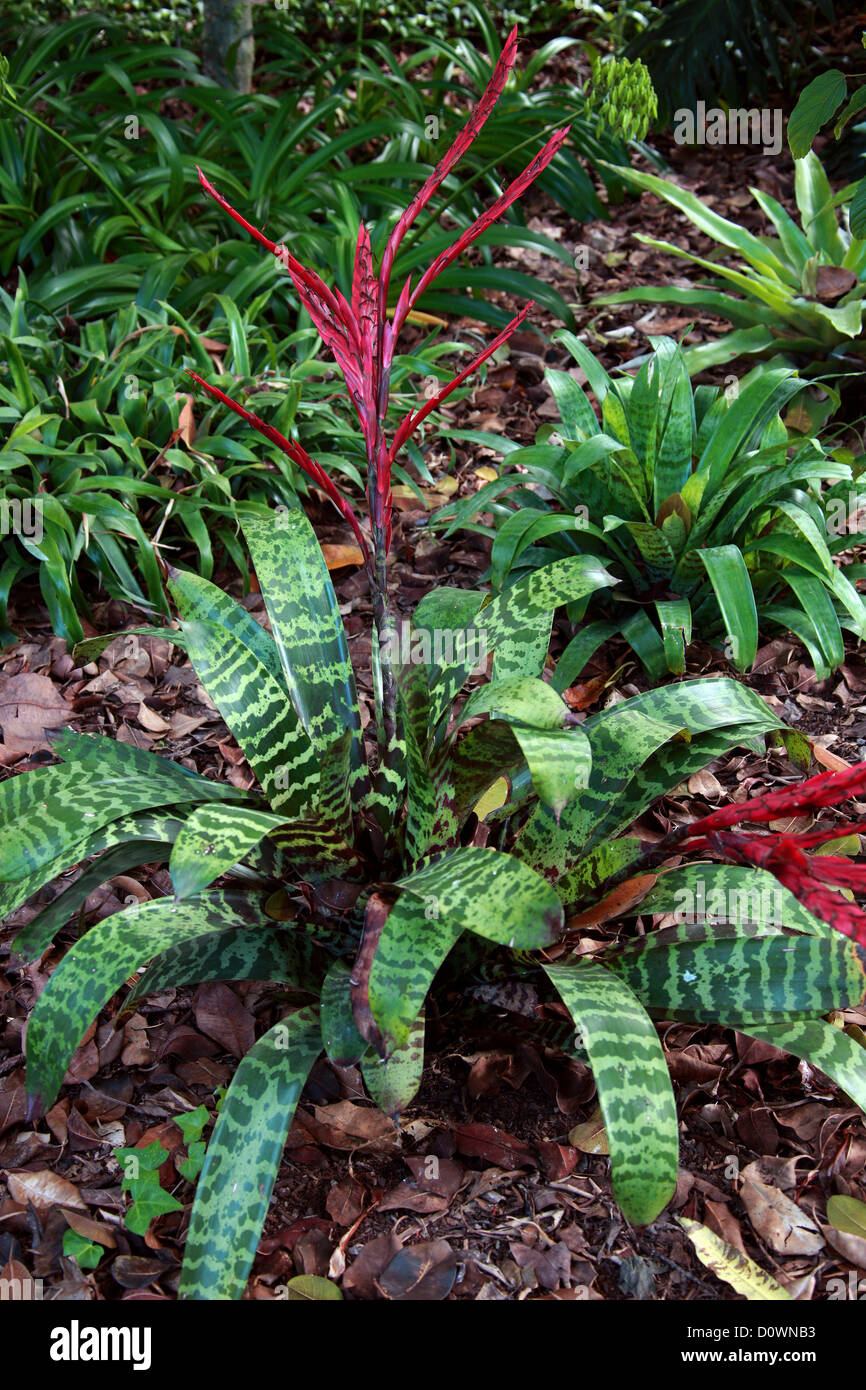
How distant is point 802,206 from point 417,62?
1.98 meters

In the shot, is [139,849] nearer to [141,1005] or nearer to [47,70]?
[141,1005]

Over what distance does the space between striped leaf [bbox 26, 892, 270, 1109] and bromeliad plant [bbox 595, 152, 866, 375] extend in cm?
238

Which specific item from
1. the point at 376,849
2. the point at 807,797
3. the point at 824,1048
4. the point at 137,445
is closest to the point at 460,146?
the point at 807,797

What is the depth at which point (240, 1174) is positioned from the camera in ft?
4.58

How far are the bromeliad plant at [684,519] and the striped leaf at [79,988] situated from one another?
3.92 ft

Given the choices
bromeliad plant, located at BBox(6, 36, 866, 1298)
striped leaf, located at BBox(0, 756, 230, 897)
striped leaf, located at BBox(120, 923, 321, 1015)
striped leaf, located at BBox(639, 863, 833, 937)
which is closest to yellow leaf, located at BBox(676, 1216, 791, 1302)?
bromeliad plant, located at BBox(6, 36, 866, 1298)

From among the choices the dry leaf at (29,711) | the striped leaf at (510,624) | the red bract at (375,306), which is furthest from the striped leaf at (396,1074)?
Answer: the dry leaf at (29,711)

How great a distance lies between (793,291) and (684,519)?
1186mm

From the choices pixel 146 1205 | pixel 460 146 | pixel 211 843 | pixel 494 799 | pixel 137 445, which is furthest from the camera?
pixel 137 445

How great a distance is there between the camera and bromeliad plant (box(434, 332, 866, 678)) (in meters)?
2.43

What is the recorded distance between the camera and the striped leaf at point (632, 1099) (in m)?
1.33

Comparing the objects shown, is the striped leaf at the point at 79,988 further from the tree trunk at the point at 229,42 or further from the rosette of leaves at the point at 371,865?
the tree trunk at the point at 229,42

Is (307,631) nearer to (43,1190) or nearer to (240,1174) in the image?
(240,1174)
